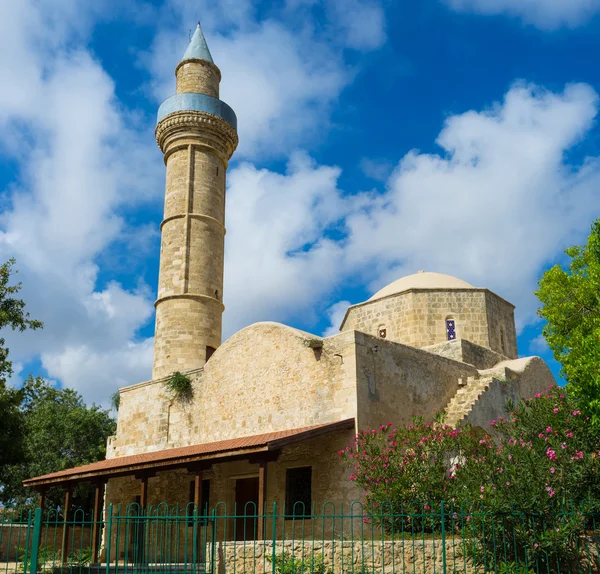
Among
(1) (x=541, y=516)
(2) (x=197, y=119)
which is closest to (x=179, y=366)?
(2) (x=197, y=119)

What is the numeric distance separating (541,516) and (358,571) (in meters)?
2.24

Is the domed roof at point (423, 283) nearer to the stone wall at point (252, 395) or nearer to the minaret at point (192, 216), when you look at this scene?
the minaret at point (192, 216)

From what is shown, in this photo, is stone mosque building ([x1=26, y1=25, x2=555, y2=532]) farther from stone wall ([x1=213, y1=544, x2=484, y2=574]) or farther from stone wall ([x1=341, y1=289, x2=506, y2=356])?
stone wall ([x1=213, y1=544, x2=484, y2=574])

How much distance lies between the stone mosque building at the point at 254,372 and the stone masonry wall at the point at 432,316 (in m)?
0.03

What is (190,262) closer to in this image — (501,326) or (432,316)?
(432,316)

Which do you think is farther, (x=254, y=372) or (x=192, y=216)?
(x=192, y=216)

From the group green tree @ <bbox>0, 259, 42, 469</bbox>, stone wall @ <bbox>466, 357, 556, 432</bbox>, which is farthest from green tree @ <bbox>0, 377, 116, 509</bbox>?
stone wall @ <bbox>466, 357, 556, 432</bbox>

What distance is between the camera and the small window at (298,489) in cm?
1238

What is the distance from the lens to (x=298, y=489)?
1258 centimetres

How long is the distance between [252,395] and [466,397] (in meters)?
4.56

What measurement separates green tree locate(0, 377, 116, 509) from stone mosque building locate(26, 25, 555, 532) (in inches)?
392

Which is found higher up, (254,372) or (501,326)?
(501,326)


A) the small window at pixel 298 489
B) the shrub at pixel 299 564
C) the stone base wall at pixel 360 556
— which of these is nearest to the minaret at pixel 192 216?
the small window at pixel 298 489

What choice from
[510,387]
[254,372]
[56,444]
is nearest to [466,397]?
[510,387]
